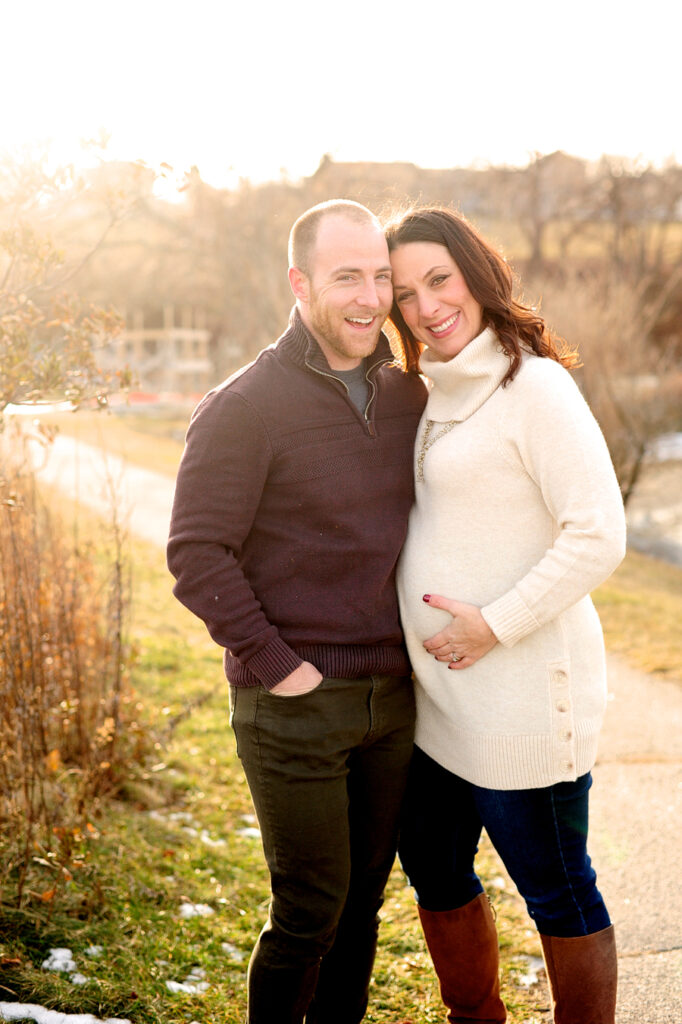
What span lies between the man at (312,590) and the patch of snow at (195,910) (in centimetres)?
103

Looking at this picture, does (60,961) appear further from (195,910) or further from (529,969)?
(529,969)

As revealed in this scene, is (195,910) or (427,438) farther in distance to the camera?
(195,910)

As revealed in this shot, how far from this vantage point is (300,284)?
8.30 ft

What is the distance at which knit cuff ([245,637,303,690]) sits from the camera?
7.42 ft

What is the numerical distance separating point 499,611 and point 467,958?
0.98 metres

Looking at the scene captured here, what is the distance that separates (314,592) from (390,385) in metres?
0.65

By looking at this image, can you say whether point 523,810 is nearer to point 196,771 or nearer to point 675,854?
point 675,854

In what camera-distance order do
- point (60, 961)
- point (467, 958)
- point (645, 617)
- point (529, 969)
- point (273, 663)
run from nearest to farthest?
point (273, 663) → point (467, 958) → point (60, 961) → point (529, 969) → point (645, 617)

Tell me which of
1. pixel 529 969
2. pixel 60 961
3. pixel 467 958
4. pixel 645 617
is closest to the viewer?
pixel 467 958

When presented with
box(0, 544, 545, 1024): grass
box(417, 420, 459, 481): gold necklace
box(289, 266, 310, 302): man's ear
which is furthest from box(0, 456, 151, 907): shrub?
box(417, 420, 459, 481): gold necklace

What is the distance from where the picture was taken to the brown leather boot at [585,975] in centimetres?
230

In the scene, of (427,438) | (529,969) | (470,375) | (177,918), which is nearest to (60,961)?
(177,918)

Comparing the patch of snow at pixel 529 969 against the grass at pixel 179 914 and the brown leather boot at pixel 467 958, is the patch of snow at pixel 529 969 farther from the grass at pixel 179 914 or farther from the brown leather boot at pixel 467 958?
the brown leather boot at pixel 467 958

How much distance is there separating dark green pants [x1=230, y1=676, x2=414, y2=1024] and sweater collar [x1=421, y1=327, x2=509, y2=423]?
694mm
